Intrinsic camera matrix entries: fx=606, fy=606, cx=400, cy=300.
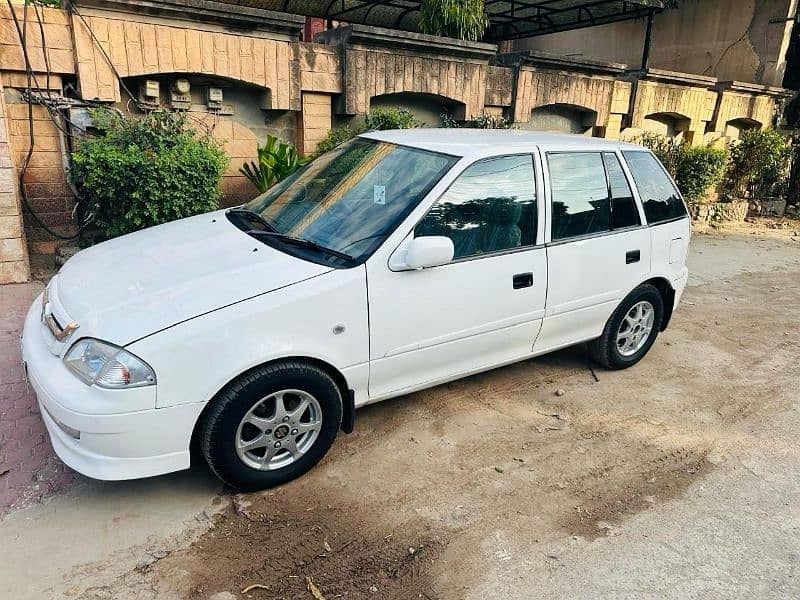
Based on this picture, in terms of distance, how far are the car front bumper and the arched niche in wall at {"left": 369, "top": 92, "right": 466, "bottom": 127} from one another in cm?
571

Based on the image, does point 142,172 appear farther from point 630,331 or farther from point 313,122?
point 630,331

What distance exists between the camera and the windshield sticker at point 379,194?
3.56 m

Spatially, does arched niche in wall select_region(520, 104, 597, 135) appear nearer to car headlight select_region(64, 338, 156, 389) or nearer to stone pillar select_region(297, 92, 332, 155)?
stone pillar select_region(297, 92, 332, 155)

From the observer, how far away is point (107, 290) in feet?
9.89

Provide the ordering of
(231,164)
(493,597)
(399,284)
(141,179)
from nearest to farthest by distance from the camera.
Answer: (493,597) < (399,284) < (141,179) < (231,164)

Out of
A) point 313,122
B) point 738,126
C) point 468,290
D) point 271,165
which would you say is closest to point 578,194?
point 468,290

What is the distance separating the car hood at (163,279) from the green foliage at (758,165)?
11.5 metres

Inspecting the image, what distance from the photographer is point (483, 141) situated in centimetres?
392

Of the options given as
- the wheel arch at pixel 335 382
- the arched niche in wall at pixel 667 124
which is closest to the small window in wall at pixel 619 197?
the wheel arch at pixel 335 382

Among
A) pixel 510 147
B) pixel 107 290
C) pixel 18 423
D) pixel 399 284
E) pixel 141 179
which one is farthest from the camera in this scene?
pixel 141 179

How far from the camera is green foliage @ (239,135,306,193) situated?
6.58m

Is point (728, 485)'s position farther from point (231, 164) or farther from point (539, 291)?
point (231, 164)

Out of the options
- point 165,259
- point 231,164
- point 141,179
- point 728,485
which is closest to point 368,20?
point 231,164

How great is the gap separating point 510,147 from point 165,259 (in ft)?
Answer: 7.17
